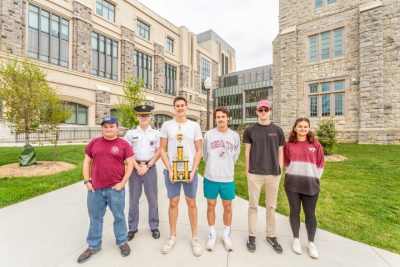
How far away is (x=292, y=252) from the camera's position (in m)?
2.97

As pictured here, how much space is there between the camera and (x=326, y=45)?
16.4m

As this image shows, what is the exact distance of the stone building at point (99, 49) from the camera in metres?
17.5

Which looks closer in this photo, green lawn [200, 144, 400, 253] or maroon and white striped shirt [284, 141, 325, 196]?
maroon and white striped shirt [284, 141, 325, 196]

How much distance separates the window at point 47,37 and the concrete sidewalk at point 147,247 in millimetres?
20052

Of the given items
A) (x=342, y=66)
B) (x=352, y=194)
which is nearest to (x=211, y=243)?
(x=352, y=194)

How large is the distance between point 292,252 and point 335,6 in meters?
19.4

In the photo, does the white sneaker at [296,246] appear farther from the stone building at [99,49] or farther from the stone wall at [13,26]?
the stone wall at [13,26]

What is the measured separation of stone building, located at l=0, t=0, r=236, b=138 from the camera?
17.5 metres

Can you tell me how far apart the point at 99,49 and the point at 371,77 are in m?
24.7

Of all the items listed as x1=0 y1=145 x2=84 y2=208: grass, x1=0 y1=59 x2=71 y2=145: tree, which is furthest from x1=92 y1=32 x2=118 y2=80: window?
x1=0 y1=145 x2=84 y2=208: grass

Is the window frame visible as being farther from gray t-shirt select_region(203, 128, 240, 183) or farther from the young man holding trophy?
the young man holding trophy

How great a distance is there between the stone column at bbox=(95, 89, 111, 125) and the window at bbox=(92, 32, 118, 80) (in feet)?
11.8

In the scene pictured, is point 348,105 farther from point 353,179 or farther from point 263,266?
point 263,266

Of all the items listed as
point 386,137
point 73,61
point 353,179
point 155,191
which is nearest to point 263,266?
point 155,191
